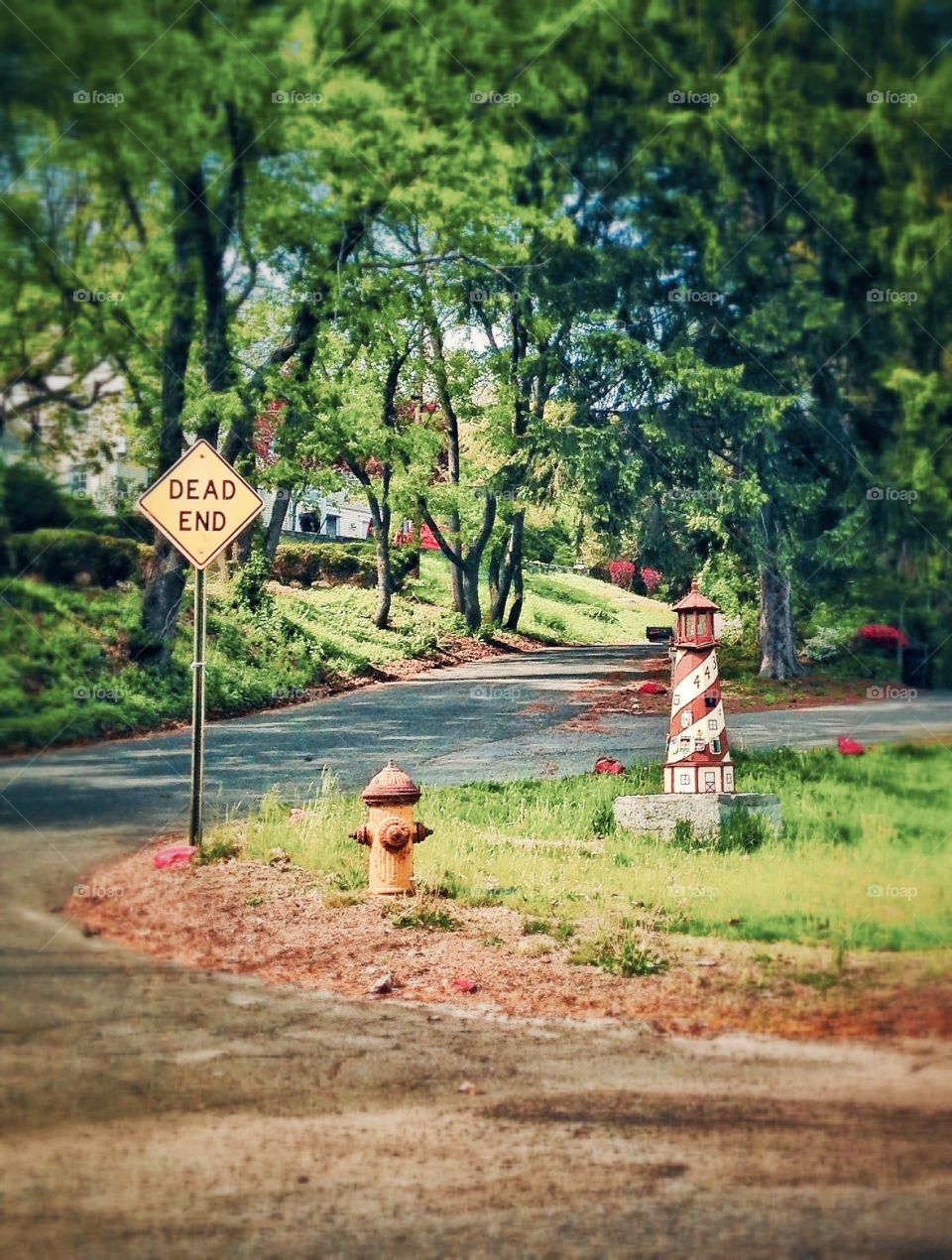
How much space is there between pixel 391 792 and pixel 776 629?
3018 millimetres

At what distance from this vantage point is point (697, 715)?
280 inches

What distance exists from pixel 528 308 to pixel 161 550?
2.81 meters

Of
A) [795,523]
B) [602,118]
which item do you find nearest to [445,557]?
[795,523]

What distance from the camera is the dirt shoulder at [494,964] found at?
473 centimetres

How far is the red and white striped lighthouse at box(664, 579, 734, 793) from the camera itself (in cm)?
710

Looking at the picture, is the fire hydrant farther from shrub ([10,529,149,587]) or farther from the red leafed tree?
the red leafed tree

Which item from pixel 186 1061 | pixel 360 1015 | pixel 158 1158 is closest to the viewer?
pixel 158 1158

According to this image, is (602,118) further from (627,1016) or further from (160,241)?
(627,1016)

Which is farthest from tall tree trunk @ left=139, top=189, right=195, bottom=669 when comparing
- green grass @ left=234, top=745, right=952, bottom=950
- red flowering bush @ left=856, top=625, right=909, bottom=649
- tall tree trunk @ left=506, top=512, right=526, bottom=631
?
red flowering bush @ left=856, top=625, right=909, bottom=649

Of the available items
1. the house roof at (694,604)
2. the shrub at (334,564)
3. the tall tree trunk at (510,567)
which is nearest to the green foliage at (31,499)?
the shrub at (334,564)

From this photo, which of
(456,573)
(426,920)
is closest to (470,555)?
(456,573)

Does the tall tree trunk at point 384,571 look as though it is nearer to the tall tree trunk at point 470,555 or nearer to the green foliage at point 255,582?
the tall tree trunk at point 470,555

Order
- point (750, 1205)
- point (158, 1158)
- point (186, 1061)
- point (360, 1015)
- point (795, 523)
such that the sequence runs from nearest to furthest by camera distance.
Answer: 1. point (750, 1205)
2. point (158, 1158)
3. point (186, 1061)
4. point (360, 1015)
5. point (795, 523)

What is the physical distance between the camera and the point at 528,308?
7.91 metres
